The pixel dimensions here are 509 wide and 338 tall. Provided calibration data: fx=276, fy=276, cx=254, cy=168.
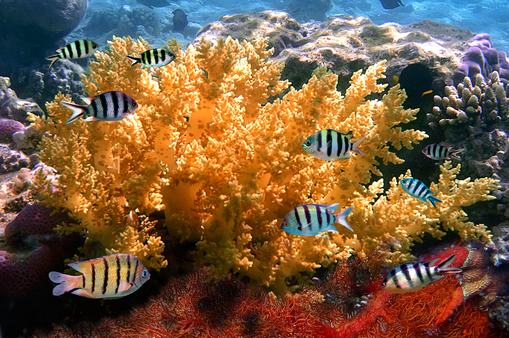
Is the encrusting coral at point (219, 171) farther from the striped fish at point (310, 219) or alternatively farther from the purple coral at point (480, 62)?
the purple coral at point (480, 62)

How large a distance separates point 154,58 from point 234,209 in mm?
A: 1805

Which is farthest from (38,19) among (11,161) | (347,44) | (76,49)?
(347,44)

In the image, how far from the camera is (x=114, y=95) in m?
2.12

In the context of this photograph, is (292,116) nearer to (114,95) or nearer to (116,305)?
(114,95)

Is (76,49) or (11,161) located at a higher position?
(76,49)

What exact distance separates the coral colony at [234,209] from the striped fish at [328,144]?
0.73 feet

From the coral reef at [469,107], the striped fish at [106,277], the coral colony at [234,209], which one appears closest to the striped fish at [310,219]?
the coral colony at [234,209]

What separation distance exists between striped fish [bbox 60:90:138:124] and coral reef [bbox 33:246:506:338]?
54.3 inches

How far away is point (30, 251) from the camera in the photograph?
2.53 meters

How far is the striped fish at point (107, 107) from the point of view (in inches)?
82.7

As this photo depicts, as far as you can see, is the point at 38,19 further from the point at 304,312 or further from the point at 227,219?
the point at 304,312

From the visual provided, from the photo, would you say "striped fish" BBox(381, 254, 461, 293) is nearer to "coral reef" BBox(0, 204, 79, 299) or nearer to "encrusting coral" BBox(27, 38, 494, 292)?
"encrusting coral" BBox(27, 38, 494, 292)

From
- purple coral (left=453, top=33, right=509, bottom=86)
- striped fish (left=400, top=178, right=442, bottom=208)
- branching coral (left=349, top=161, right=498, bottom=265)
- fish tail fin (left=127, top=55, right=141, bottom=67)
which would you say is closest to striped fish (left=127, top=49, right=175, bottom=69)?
fish tail fin (left=127, top=55, right=141, bottom=67)

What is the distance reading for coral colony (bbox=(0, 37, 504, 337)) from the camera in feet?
7.00
